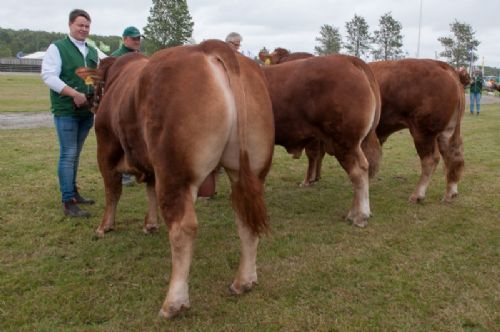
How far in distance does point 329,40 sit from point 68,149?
1712 inches

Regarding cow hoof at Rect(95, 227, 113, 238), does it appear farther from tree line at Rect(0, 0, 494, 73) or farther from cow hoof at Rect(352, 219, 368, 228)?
tree line at Rect(0, 0, 494, 73)

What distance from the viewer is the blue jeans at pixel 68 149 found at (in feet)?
16.8

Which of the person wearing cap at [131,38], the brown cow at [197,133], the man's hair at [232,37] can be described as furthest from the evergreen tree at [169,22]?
the brown cow at [197,133]

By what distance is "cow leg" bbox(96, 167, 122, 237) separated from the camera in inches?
179

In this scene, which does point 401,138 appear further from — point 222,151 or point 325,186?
point 222,151

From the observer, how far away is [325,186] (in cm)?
679

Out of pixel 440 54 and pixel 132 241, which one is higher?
pixel 440 54

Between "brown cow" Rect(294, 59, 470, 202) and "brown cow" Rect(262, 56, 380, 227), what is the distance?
856 mm

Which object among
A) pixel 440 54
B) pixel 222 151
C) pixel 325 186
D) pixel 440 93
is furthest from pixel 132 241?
pixel 440 54

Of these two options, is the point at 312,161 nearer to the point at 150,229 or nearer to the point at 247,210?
the point at 150,229

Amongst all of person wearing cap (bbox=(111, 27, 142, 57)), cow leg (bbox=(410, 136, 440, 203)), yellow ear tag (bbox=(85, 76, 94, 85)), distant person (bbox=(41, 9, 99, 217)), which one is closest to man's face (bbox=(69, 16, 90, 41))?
distant person (bbox=(41, 9, 99, 217))

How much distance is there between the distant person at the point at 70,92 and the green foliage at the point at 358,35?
151 ft

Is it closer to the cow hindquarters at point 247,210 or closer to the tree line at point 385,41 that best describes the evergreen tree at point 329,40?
the tree line at point 385,41

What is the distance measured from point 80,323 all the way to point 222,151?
4.82 ft
